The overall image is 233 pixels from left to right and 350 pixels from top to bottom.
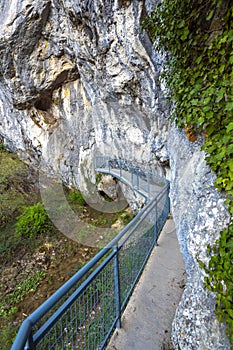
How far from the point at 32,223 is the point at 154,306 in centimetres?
736

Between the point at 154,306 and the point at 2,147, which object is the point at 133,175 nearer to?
the point at 154,306

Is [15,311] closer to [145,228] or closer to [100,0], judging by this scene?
[145,228]

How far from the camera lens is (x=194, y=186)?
6.60ft

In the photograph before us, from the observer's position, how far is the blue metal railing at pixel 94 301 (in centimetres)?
116

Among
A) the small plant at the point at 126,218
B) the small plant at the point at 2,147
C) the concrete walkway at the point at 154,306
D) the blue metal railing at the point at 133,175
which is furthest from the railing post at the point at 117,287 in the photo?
the small plant at the point at 2,147

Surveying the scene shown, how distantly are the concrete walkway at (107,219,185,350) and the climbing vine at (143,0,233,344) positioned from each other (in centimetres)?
107

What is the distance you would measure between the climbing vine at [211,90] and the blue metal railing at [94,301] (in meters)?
0.92

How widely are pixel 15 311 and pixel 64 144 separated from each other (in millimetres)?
8347

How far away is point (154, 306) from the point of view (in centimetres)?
250

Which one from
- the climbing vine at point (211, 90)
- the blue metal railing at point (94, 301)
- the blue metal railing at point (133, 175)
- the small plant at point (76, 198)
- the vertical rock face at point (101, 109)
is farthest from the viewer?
the small plant at point (76, 198)

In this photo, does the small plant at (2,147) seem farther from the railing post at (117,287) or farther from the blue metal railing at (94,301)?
the railing post at (117,287)

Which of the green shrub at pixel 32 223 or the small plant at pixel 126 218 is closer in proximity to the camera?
the green shrub at pixel 32 223

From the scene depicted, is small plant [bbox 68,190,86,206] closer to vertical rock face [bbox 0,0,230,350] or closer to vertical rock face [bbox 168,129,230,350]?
vertical rock face [bbox 0,0,230,350]

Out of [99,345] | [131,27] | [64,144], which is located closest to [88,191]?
[64,144]
